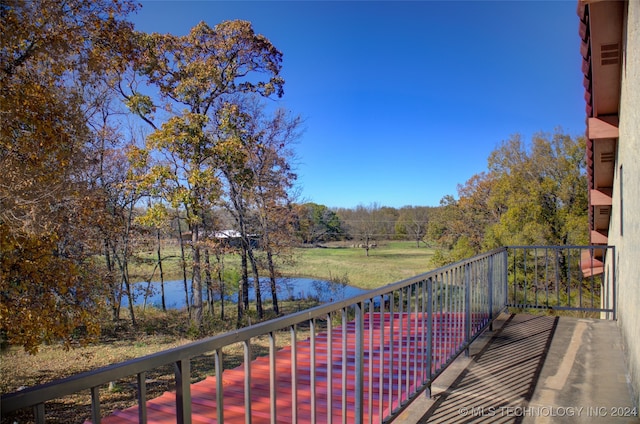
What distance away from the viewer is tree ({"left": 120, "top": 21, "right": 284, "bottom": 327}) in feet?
40.1

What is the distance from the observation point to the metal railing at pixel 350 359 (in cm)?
103

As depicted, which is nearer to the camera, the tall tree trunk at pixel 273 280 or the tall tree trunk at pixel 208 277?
the tall tree trunk at pixel 208 277

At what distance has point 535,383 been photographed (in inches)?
123

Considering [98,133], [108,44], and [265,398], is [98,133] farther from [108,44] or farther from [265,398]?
[265,398]

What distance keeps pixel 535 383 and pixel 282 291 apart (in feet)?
43.8

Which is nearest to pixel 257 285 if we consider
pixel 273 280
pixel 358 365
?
pixel 273 280

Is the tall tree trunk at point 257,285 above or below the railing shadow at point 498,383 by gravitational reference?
below

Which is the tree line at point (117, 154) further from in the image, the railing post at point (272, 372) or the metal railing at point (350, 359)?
the railing post at point (272, 372)

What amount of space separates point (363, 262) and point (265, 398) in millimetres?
23773

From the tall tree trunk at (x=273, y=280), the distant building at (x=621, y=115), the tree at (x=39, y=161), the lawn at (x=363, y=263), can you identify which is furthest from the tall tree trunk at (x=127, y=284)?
the distant building at (x=621, y=115)

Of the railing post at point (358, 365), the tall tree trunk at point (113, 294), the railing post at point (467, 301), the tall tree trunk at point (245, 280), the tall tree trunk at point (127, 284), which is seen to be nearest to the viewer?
the railing post at point (358, 365)

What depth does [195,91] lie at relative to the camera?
1310cm

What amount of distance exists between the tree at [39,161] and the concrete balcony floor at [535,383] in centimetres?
587

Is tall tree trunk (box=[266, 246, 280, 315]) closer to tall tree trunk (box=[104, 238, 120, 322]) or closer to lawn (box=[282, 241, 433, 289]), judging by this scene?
lawn (box=[282, 241, 433, 289])
